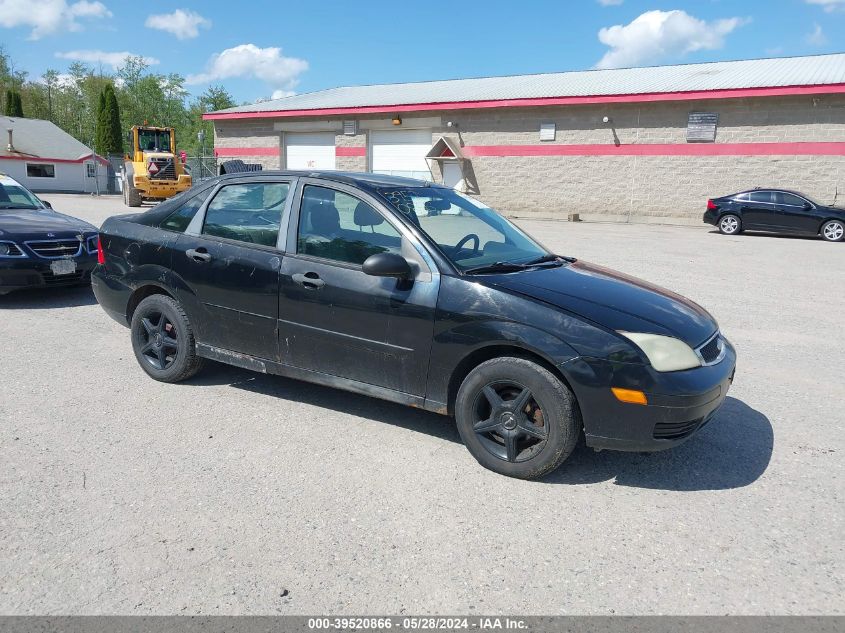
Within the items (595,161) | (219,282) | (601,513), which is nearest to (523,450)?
(601,513)

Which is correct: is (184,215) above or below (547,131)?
below

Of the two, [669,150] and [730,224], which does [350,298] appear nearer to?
[730,224]

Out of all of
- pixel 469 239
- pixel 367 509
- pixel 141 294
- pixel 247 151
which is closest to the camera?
pixel 367 509

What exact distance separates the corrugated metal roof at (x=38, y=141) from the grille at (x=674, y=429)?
59.5 m

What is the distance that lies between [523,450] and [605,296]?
1.01 meters

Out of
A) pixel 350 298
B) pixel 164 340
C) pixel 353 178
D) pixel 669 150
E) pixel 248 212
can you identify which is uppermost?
pixel 669 150

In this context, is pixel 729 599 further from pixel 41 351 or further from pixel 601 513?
pixel 41 351

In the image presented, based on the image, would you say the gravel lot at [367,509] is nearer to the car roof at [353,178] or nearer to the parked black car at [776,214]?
the car roof at [353,178]

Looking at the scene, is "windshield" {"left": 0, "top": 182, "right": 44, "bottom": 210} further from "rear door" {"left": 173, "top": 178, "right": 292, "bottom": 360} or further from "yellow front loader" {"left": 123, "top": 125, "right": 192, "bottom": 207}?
"yellow front loader" {"left": 123, "top": 125, "right": 192, "bottom": 207}

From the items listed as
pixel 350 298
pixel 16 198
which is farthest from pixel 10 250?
pixel 350 298

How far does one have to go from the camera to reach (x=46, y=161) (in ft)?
172

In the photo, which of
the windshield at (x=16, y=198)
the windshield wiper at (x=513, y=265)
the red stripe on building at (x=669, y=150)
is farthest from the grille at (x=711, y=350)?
the red stripe on building at (x=669, y=150)

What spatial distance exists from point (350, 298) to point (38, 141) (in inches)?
2430

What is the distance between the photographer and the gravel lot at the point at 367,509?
2639mm
